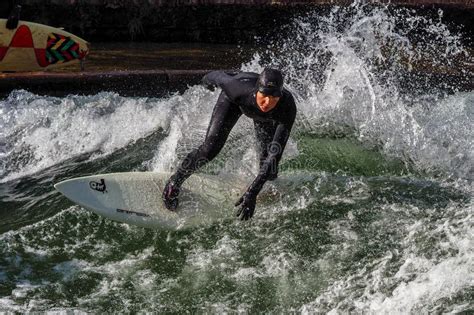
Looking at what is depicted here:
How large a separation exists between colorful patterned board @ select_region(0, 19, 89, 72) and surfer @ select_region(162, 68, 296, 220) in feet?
15.3

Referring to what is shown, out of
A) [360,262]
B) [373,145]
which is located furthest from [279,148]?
[373,145]

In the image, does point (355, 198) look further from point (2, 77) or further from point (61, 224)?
point (2, 77)

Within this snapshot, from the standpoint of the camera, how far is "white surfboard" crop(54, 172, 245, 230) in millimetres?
7379

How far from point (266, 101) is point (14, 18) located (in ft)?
19.4

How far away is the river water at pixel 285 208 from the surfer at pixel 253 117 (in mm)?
448

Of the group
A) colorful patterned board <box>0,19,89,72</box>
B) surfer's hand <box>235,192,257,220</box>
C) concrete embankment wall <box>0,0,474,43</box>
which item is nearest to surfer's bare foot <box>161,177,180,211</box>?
surfer's hand <box>235,192,257,220</box>

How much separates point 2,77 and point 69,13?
3.03m

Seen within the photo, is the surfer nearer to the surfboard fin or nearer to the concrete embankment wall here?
the surfboard fin

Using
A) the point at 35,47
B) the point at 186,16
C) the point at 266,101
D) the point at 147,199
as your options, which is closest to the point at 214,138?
the point at 266,101

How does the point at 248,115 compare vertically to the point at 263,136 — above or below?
above

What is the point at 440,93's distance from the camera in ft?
38.2

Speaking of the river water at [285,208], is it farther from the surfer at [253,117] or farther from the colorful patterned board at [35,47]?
the colorful patterned board at [35,47]

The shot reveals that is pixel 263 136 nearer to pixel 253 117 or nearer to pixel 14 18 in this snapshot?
pixel 253 117

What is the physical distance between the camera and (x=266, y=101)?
6.77 m
